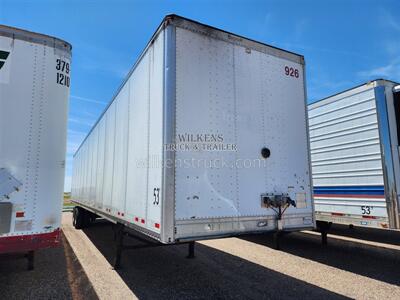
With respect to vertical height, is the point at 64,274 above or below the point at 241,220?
below

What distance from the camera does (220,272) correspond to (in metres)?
5.27

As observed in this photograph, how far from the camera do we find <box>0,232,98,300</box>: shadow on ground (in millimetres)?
4281

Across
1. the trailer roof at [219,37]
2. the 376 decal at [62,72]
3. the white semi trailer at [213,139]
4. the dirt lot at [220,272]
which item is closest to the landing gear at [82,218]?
the dirt lot at [220,272]

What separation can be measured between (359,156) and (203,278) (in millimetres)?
4057

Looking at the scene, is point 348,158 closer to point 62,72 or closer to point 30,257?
point 62,72

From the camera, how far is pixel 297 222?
447 centimetres

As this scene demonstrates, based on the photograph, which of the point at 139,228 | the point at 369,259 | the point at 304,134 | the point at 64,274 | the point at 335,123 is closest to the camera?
the point at 139,228

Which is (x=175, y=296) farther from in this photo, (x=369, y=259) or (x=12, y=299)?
(x=369, y=259)

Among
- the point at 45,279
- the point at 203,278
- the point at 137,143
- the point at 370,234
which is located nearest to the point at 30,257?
the point at 45,279

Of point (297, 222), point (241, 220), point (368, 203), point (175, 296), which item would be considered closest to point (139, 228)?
point (175, 296)

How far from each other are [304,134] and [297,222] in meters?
1.45

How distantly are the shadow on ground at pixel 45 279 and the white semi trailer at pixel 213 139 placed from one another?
48.6 inches

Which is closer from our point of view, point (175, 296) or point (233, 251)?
point (175, 296)

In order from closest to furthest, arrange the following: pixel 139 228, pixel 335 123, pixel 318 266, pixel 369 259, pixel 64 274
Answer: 1. pixel 139 228
2. pixel 64 274
3. pixel 318 266
4. pixel 369 259
5. pixel 335 123
